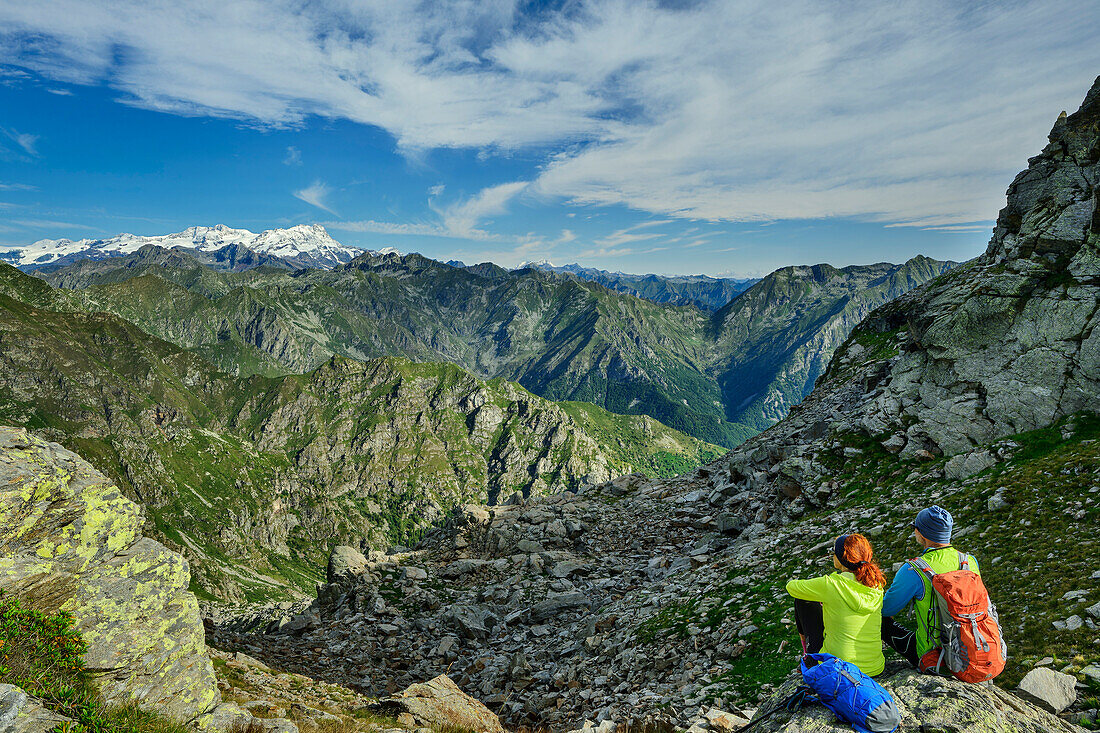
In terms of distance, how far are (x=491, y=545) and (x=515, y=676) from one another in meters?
13.8

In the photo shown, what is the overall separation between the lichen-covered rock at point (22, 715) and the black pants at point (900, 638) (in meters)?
14.7

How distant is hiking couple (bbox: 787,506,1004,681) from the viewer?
24.1 feet

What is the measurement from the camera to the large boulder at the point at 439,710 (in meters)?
13.7

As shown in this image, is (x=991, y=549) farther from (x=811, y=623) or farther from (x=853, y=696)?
(x=853, y=696)

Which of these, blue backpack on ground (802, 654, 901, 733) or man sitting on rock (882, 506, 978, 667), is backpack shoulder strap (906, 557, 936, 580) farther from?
blue backpack on ground (802, 654, 901, 733)

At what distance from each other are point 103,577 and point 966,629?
1924cm

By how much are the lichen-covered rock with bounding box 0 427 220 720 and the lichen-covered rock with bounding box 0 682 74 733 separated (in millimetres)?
2780

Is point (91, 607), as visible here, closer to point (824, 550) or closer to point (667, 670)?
point (667, 670)

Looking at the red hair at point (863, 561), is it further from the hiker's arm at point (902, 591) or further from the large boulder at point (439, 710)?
the large boulder at point (439, 710)

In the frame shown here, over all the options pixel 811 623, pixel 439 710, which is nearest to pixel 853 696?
pixel 811 623

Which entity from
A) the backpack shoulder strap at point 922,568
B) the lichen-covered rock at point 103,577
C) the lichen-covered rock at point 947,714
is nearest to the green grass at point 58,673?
the lichen-covered rock at point 103,577

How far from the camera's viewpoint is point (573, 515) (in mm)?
34281

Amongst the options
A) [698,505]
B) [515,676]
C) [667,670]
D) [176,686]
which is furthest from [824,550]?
[176,686]

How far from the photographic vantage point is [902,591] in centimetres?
817
